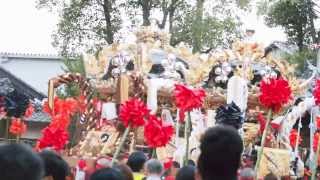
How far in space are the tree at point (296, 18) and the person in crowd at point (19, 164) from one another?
19.8 m

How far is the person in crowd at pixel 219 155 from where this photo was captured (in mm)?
3195

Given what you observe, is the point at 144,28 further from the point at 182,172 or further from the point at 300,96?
the point at 182,172

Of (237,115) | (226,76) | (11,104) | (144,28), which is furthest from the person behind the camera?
(144,28)

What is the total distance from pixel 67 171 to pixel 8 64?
91.3ft

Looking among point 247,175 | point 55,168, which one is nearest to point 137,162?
point 247,175

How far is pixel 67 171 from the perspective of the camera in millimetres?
4020

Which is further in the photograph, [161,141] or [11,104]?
[11,104]

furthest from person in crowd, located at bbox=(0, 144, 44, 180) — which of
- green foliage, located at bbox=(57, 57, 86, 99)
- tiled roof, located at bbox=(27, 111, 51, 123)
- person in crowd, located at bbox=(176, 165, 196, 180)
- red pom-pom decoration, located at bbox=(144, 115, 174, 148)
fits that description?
tiled roof, located at bbox=(27, 111, 51, 123)

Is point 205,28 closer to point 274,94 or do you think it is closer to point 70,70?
point 70,70

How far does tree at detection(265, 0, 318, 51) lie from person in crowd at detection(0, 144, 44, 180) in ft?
64.9

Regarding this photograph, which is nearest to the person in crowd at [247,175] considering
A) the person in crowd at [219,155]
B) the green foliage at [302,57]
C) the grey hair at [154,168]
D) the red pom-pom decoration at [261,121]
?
the grey hair at [154,168]

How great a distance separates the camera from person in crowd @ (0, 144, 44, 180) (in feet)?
8.96

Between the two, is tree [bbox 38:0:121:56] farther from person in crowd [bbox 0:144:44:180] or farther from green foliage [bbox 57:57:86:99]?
person in crowd [bbox 0:144:44:180]

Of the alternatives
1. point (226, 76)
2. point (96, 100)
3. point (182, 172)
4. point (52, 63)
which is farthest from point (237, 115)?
point (52, 63)
